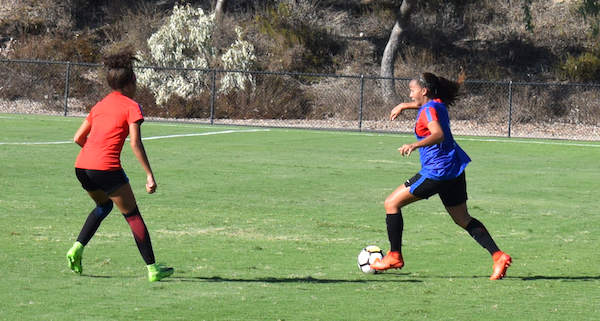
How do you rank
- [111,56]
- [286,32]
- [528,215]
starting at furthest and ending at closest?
[286,32] < [528,215] < [111,56]

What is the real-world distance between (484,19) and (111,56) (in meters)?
31.8

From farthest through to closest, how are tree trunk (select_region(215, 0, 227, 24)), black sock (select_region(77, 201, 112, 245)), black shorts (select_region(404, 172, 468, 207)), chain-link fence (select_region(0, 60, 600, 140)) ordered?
tree trunk (select_region(215, 0, 227, 24))
chain-link fence (select_region(0, 60, 600, 140))
black shorts (select_region(404, 172, 468, 207))
black sock (select_region(77, 201, 112, 245))

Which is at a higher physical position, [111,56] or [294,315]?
[111,56]

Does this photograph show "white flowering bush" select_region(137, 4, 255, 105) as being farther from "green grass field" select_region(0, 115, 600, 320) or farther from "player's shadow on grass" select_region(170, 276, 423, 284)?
"player's shadow on grass" select_region(170, 276, 423, 284)

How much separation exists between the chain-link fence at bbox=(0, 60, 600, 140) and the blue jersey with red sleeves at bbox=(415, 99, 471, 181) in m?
20.7

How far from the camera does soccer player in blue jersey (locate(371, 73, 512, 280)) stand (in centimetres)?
675

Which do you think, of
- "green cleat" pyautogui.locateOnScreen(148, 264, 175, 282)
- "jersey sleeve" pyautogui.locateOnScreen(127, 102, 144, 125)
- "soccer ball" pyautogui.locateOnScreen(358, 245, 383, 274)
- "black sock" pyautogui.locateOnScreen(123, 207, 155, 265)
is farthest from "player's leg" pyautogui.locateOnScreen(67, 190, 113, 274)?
"soccer ball" pyautogui.locateOnScreen(358, 245, 383, 274)

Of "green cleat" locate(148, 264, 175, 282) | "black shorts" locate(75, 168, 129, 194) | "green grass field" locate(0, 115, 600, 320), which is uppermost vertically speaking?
"black shorts" locate(75, 168, 129, 194)

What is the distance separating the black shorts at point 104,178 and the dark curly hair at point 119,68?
0.62 m

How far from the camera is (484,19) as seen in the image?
3628cm

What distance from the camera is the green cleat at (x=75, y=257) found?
639cm

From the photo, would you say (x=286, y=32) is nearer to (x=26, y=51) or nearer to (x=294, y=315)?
(x=26, y=51)

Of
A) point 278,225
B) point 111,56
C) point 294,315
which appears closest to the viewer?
point 294,315

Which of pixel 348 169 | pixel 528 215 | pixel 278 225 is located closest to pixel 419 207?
pixel 528 215
